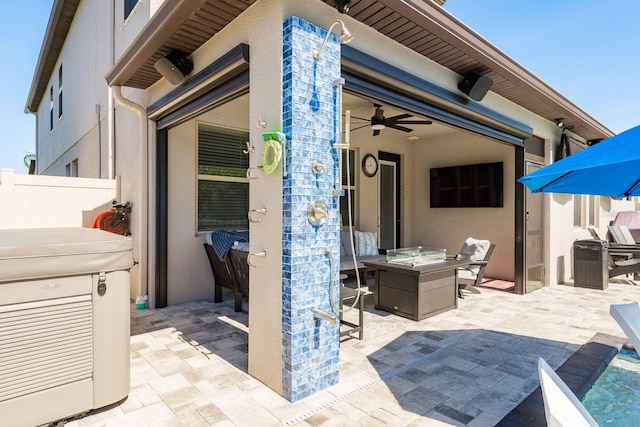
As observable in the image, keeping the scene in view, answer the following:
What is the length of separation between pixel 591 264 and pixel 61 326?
24.8ft

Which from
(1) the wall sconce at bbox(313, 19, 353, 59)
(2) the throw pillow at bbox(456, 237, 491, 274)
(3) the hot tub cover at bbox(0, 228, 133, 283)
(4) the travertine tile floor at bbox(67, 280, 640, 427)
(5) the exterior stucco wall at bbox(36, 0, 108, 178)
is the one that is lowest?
(4) the travertine tile floor at bbox(67, 280, 640, 427)

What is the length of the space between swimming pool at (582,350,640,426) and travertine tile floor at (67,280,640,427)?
1.19 feet

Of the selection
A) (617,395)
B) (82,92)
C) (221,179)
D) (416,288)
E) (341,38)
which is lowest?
(617,395)

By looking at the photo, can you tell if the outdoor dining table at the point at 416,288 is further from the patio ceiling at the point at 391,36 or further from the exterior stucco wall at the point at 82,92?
the exterior stucco wall at the point at 82,92

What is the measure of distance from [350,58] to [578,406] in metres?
2.67

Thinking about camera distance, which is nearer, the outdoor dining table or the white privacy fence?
the outdoor dining table

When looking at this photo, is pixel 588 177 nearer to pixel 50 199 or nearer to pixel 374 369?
pixel 374 369

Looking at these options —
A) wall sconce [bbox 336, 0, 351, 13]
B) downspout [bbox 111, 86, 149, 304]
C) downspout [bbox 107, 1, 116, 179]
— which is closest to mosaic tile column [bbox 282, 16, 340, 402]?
wall sconce [bbox 336, 0, 351, 13]

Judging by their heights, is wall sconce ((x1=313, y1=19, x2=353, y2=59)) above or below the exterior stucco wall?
Result: below

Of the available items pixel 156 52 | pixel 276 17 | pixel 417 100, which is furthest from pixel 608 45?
pixel 156 52

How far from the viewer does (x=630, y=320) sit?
246 centimetres

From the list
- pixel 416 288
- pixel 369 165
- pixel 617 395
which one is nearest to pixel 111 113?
pixel 369 165

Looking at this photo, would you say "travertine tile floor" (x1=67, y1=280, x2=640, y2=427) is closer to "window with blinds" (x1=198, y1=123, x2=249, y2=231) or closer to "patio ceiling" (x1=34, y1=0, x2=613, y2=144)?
"window with blinds" (x1=198, y1=123, x2=249, y2=231)

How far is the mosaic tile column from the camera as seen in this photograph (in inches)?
98.5
